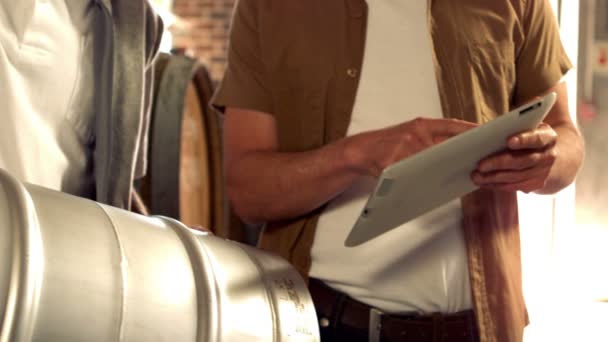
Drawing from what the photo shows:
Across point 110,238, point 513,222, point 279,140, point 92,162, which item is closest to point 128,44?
point 92,162

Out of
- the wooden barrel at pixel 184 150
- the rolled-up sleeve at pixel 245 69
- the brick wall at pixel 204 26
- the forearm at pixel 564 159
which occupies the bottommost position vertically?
the brick wall at pixel 204 26

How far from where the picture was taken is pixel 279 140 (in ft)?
4.69

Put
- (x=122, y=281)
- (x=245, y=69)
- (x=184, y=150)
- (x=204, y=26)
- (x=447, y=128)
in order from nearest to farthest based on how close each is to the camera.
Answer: (x=122, y=281), (x=447, y=128), (x=245, y=69), (x=184, y=150), (x=204, y=26)

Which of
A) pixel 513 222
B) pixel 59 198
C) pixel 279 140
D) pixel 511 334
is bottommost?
pixel 511 334

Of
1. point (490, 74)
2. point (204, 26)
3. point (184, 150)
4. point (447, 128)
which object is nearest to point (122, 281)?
point (447, 128)

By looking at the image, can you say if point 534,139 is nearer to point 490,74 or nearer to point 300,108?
point 490,74

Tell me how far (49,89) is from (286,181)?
13.9 inches

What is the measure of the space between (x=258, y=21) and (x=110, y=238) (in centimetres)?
67

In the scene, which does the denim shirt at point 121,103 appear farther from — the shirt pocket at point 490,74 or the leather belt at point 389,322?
the shirt pocket at point 490,74

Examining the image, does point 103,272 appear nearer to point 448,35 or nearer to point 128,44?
point 128,44

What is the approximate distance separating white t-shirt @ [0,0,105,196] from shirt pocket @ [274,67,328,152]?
279mm

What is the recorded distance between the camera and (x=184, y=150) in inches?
100.0

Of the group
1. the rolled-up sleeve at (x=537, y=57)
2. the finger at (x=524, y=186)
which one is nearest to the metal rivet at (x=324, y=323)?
the finger at (x=524, y=186)

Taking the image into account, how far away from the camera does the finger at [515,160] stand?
45.9 inches
